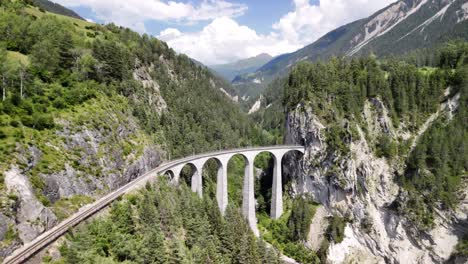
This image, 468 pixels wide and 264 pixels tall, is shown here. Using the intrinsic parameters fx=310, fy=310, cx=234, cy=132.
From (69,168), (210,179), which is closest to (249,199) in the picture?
(210,179)

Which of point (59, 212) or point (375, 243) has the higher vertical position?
point (59, 212)

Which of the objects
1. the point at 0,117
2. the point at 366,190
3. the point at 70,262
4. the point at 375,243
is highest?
the point at 0,117

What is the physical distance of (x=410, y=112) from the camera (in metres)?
84.4

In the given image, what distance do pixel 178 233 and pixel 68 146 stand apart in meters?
21.2

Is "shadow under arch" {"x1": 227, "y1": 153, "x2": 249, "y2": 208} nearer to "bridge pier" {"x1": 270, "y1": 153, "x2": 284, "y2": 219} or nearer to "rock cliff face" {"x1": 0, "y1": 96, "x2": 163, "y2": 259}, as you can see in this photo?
"bridge pier" {"x1": 270, "y1": 153, "x2": 284, "y2": 219}

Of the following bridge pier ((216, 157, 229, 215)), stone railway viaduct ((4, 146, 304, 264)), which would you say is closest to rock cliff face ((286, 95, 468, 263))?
stone railway viaduct ((4, 146, 304, 264))

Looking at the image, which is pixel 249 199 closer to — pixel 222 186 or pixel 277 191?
pixel 222 186

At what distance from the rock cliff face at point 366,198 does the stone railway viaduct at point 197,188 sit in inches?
256

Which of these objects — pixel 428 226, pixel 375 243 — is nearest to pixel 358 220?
pixel 375 243

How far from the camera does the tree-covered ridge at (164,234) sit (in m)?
35.0

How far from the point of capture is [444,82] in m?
85.3

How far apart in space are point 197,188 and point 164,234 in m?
22.3

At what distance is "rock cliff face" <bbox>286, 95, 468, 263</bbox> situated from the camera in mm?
69250

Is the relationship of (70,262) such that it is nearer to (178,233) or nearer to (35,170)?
(35,170)
